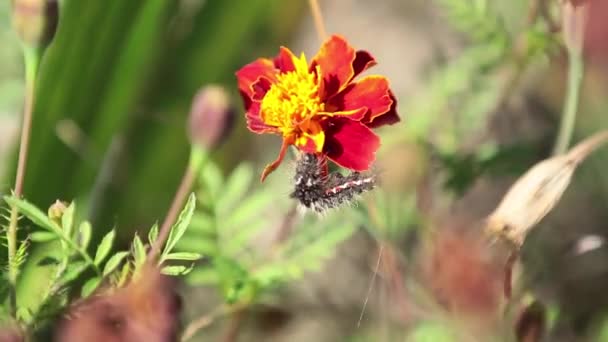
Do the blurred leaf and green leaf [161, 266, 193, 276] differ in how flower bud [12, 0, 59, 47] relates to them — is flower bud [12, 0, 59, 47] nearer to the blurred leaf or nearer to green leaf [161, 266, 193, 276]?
green leaf [161, 266, 193, 276]

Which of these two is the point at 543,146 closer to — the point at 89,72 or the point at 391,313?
the point at 391,313

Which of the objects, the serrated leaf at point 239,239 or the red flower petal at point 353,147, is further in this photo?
the serrated leaf at point 239,239

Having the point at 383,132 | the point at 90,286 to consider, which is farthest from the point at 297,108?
the point at 383,132

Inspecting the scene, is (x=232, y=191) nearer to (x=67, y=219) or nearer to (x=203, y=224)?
(x=203, y=224)

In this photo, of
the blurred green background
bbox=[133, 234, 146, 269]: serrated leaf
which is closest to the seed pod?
the blurred green background

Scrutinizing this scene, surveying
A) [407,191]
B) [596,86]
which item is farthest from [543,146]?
[407,191]

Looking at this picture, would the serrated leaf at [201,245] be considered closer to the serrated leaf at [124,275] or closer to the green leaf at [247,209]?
the green leaf at [247,209]

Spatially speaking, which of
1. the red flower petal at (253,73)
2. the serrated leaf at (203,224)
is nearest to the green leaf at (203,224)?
the serrated leaf at (203,224)
